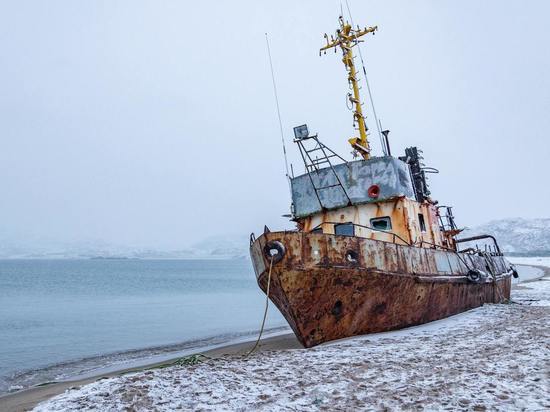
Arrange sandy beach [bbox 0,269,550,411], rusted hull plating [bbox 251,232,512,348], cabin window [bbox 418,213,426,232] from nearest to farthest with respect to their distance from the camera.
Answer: sandy beach [bbox 0,269,550,411] < rusted hull plating [bbox 251,232,512,348] < cabin window [bbox 418,213,426,232]

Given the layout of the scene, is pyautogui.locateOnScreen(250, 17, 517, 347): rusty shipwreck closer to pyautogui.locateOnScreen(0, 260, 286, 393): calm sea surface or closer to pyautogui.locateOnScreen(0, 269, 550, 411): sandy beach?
pyautogui.locateOnScreen(0, 269, 550, 411): sandy beach

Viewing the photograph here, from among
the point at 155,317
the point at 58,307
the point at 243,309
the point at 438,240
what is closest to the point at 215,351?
the point at 438,240

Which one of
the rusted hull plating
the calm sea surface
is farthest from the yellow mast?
the calm sea surface

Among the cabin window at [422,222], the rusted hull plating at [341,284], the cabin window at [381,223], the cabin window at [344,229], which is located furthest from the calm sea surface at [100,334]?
the cabin window at [422,222]

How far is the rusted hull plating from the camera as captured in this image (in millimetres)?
8352

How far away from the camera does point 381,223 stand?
10617 mm

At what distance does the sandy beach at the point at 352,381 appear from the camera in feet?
14.6

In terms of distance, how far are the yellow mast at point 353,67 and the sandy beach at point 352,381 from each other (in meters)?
6.98

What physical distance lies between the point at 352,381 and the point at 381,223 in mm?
6017

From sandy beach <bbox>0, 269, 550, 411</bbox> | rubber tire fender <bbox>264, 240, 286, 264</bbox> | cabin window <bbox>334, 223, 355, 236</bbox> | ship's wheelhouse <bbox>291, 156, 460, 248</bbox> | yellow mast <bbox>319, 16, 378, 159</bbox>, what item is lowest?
sandy beach <bbox>0, 269, 550, 411</bbox>

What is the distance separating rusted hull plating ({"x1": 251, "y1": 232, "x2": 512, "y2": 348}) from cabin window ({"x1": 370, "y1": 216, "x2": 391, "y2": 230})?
1.16 meters

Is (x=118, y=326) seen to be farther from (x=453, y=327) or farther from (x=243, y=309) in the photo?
(x=453, y=327)

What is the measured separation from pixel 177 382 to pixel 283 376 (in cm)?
146

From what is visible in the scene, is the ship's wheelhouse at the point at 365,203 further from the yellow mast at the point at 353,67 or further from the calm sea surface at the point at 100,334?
the calm sea surface at the point at 100,334
